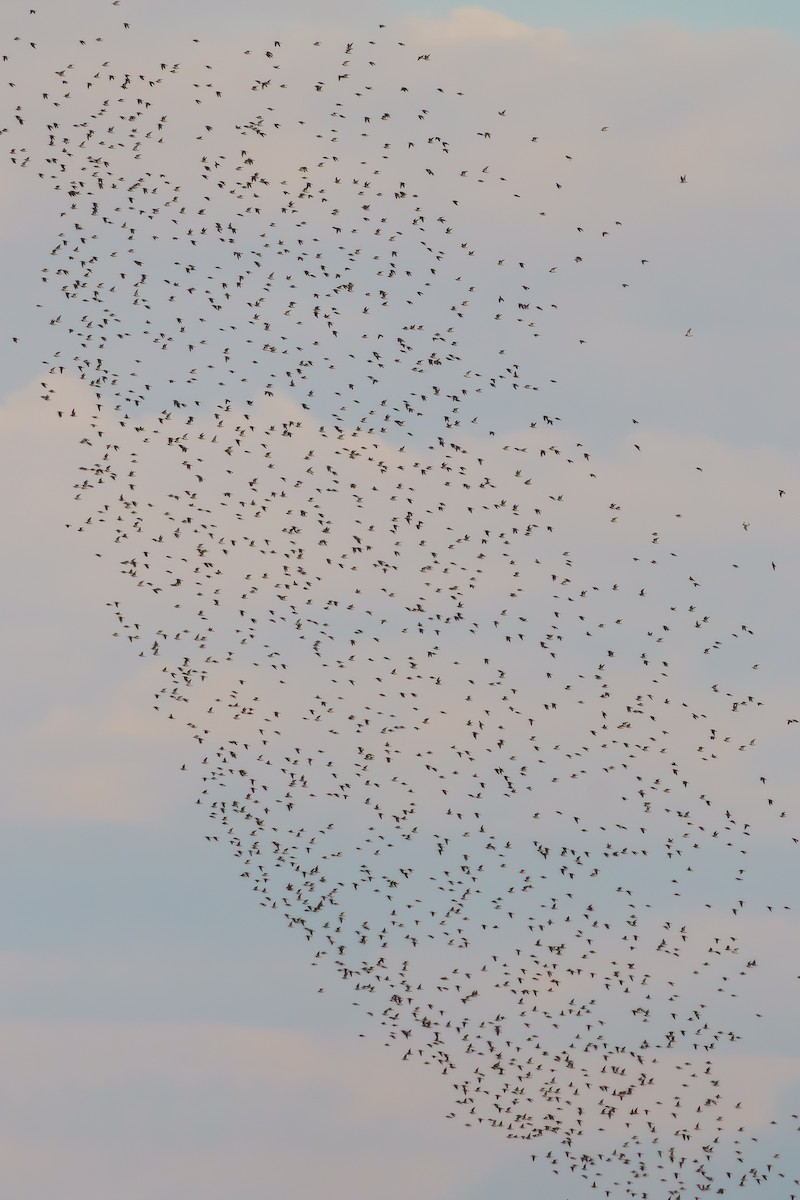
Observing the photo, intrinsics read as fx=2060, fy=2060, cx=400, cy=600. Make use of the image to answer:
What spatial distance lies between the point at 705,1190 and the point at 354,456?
31.9 meters

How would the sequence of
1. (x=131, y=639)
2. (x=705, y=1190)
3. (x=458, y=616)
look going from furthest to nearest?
(x=131, y=639) < (x=705, y=1190) < (x=458, y=616)

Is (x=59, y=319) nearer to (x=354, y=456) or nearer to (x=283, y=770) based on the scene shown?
(x=354, y=456)

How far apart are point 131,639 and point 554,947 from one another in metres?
21.1

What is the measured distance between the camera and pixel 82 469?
83750mm

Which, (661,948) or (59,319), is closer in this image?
(59,319)

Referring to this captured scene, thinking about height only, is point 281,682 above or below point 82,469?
below

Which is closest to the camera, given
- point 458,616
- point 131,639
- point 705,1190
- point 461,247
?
point 458,616

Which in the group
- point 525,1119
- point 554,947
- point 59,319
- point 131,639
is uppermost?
point 59,319

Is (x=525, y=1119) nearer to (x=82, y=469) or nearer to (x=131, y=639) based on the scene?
(x=131, y=639)

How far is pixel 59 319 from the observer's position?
79375 mm

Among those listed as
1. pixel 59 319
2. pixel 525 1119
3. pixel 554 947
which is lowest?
pixel 525 1119

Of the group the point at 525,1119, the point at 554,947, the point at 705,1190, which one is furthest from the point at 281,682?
the point at 705,1190

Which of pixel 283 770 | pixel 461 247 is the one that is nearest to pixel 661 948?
pixel 283 770

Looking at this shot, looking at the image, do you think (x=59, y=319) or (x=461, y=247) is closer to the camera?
(x=461, y=247)
